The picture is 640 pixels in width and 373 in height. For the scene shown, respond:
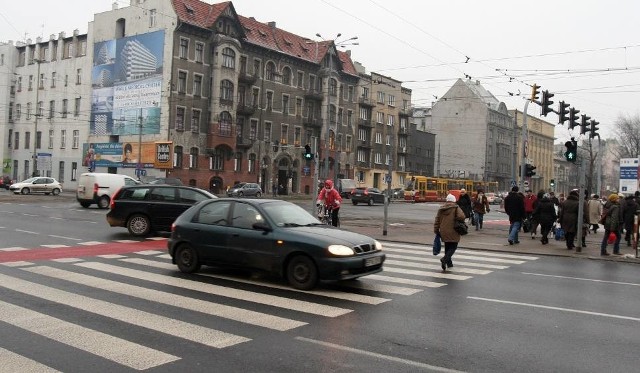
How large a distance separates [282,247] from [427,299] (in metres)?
2.32

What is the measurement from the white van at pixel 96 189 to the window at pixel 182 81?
23.2 m

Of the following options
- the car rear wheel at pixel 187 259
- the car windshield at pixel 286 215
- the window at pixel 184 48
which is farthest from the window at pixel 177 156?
the car windshield at pixel 286 215

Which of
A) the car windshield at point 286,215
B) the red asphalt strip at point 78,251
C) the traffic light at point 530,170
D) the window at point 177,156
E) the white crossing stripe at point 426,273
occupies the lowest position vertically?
the red asphalt strip at point 78,251

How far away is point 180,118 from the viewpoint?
170ft

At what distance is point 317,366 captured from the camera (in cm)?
519

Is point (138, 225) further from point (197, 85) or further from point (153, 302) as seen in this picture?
point (197, 85)

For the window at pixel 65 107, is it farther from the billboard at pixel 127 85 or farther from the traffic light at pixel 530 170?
the traffic light at pixel 530 170

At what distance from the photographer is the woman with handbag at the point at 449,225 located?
11.3m

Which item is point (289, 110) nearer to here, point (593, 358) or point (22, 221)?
point (22, 221)

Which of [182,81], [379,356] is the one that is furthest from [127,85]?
[379,356]

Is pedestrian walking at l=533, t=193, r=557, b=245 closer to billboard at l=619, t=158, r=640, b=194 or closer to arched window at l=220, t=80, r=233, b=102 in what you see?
billboard at l=619, t=158, r=640, b=194

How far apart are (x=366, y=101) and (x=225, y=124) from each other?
25737mm

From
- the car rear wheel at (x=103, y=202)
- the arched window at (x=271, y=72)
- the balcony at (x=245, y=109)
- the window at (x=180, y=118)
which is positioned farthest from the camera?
the arched window at (x=271, y=72)

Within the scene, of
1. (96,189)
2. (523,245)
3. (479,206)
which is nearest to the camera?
(523,245)
